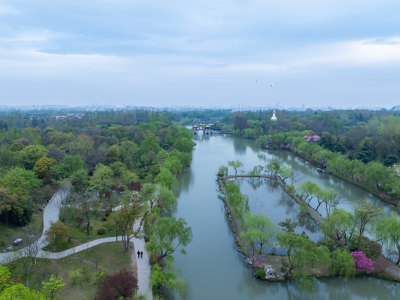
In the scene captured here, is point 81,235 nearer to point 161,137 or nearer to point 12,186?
point 12,186

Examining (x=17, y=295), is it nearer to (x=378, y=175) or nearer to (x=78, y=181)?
(x=78, y=181)

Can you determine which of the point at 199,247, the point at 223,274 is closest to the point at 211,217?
the point at 199,247

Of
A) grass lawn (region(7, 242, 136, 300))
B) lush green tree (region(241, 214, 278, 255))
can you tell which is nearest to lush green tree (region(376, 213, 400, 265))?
lush green tree (region(241, 214, 278, 255))

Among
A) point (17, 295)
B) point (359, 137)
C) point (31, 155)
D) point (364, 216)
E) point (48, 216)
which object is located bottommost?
point (48, 216)

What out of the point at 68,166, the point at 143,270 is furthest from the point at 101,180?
the point at 143,270

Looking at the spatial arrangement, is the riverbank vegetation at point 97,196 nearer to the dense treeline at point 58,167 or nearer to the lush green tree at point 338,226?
the dense treeline at point 58,167

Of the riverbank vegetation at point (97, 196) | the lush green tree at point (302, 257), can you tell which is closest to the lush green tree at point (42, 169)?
the riverbank vegetation at point (97, 196)
